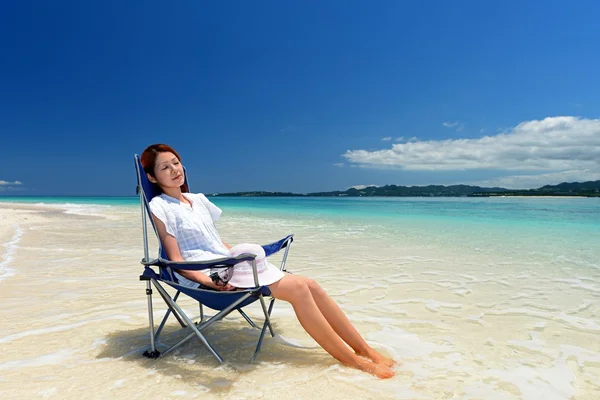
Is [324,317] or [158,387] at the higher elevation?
[324,317]

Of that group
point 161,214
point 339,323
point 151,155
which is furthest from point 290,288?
point 151,155

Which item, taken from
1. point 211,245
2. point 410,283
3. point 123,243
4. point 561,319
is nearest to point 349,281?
point 410,283

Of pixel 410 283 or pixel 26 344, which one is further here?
pixel 410 283

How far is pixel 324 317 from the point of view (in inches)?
113

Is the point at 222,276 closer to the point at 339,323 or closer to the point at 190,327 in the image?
the point at 190,327

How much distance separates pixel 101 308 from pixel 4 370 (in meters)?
1.51

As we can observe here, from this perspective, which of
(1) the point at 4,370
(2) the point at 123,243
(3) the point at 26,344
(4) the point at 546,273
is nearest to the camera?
(1) the point at 4,370

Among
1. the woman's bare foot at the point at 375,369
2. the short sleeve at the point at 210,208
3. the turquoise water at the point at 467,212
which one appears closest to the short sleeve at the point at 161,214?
the short sleeve at the point at 210,208

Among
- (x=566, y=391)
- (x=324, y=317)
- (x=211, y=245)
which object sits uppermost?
(x=211, y=245)

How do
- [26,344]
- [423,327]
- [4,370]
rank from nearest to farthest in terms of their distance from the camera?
[4,370]
[26,344]
[423,327]

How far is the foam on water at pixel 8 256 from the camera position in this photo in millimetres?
5953

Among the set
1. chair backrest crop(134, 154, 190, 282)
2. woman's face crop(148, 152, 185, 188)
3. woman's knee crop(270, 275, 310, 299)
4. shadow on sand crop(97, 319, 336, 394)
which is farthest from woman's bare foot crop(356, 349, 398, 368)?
woman's face crop(148, 152, 185, 188)

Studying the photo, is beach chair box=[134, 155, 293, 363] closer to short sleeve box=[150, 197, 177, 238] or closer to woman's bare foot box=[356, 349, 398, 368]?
short sleeve box=[150, 197, 177, 238]

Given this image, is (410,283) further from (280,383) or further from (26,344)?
(26,344)
